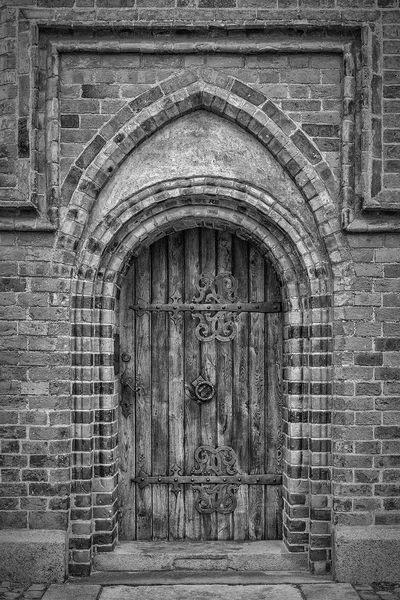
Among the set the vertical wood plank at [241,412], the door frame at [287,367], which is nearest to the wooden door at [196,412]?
the vertical wood plank at [241,412]

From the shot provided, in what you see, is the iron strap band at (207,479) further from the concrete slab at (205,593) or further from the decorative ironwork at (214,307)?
the decorative ironwork at (214,307)

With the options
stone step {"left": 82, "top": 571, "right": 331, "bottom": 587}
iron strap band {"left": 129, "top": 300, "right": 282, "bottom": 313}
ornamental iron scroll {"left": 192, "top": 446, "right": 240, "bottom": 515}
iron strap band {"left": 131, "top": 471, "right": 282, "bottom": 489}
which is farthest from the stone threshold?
iron strap band {"left": 129, "top": 300, "right": 282, "bottom": 313}

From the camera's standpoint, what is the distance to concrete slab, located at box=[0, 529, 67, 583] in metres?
5.40

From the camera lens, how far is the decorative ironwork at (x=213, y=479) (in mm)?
6031

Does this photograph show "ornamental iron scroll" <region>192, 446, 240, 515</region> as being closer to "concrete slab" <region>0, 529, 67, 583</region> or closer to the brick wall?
the brick wall

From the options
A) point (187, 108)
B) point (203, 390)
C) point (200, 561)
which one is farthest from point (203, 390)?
point (187, 108)

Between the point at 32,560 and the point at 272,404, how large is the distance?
89.8 inches

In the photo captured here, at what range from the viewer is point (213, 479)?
6023 millimetres

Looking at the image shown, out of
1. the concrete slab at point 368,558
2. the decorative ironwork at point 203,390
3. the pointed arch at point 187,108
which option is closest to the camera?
the concrete slab at point 368,558

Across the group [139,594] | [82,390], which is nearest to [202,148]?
[82,390]

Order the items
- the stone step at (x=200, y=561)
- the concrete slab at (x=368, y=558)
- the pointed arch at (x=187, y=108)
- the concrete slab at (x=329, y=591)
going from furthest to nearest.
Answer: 1. the stone step at (x=200, y=561)
2. the pointed arch at (x=187, y=108)
3. the concrete slab at (x=368, y=558)
4. the concrete slab at (x=329, y=591)

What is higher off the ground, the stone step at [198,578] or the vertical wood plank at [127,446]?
the vertical wood plank at [127,446]

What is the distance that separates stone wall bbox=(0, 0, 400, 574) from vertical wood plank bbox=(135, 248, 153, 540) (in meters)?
0.58

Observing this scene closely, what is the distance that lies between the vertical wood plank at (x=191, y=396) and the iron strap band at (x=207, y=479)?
0.28 ft
